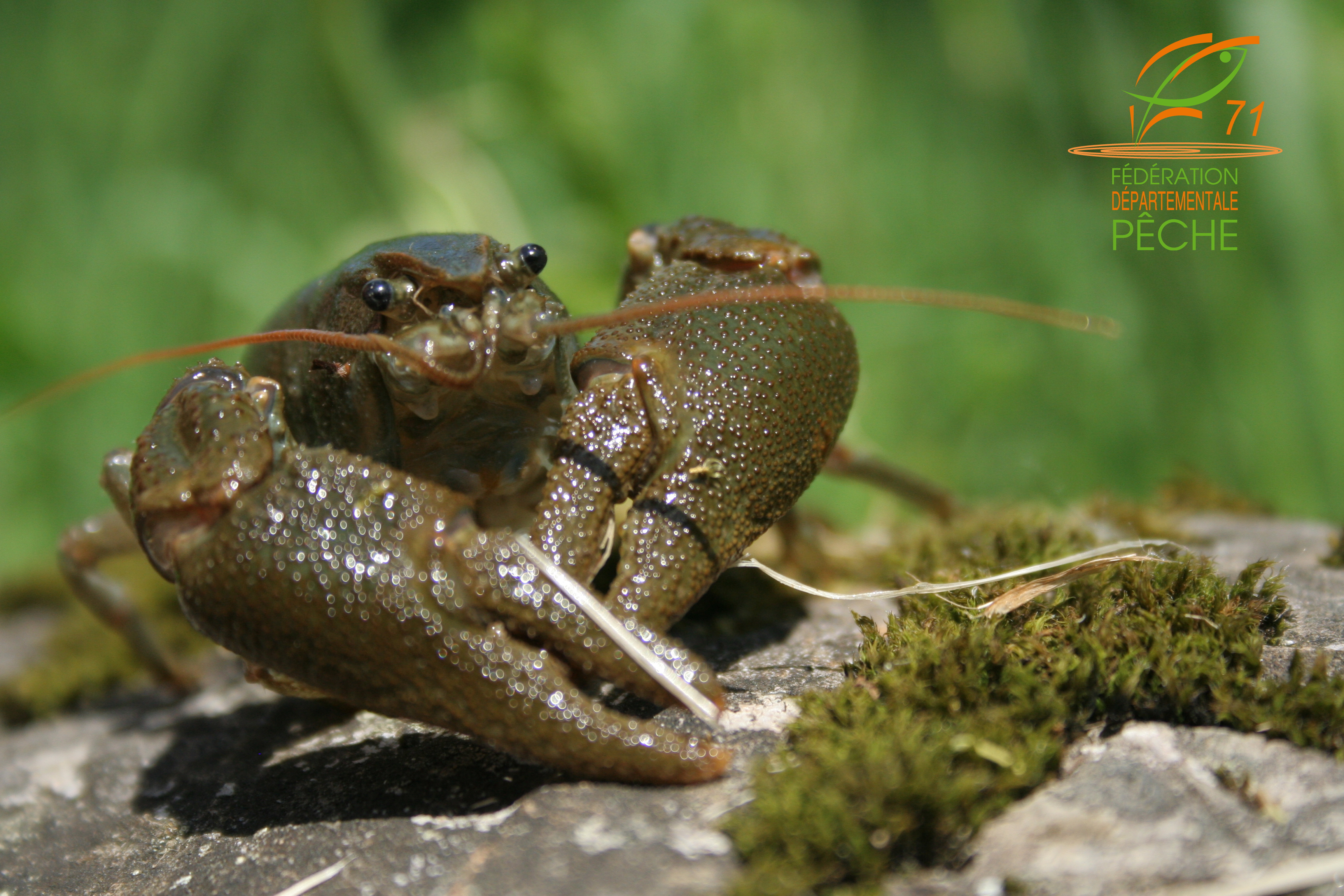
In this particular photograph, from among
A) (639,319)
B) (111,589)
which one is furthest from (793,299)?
(111,589)

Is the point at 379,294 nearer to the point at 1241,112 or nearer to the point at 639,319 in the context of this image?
the point at 639,319

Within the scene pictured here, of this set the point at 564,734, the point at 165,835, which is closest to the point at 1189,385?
the point at 564,734

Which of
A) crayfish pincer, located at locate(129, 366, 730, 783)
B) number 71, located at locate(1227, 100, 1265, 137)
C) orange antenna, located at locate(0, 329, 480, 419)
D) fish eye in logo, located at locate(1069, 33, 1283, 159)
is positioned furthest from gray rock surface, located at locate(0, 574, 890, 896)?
number 71, located at locate(1227, 100, 1265, 137)

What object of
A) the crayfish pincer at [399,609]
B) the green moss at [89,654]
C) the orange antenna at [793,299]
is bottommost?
the green moss at [89,654]

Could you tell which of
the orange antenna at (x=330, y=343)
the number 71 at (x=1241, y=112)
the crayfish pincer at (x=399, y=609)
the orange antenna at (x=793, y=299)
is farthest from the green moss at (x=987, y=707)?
the number 71 at (x=1241, y=112)

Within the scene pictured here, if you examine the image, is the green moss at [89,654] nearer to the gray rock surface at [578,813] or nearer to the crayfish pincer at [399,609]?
the gray rock surface at [578,813]

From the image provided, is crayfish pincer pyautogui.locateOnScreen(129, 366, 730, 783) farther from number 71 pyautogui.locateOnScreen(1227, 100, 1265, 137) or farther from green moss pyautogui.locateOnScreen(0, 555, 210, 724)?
number 71 pyautogui.locateOnScreen(1227, 100, 1265, 137)

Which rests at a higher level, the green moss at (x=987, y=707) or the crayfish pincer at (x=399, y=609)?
the crayfish pincer at (x=399, y=609)
